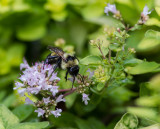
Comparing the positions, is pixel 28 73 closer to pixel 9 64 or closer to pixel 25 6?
pixel 9 64

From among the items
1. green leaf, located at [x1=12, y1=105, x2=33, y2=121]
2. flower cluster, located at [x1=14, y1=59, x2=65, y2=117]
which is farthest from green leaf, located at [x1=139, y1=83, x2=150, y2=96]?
green leaf, located at [x1=12, y1=105, x2=33, y2=121]

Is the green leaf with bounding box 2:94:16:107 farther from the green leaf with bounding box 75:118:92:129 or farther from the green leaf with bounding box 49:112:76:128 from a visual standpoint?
the green leaf with bounding box 75:118:92:129

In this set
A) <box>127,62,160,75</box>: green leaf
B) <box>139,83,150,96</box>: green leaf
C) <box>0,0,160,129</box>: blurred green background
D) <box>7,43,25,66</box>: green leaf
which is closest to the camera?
<box>127,62,160,75</box>: green leaf

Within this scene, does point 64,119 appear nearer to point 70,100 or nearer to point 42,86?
point 70,100

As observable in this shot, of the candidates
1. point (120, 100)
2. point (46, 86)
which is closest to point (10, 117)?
point (46, 86)

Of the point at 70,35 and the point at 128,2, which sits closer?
the point at 128,2
